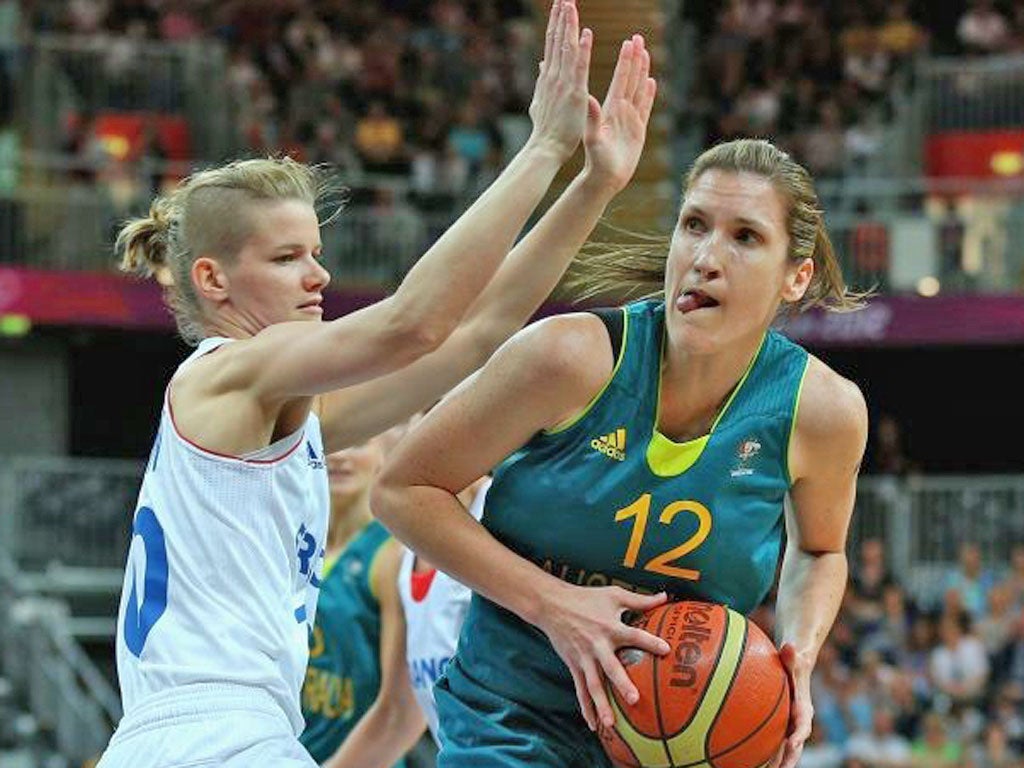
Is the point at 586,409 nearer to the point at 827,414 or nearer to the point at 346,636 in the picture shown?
the point at 827,414

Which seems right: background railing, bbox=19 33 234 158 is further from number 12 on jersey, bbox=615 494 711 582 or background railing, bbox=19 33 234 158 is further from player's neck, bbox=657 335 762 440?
number 12 on jersey, bbox=615 494 711 582

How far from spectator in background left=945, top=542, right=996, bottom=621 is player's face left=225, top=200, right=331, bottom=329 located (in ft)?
35.0

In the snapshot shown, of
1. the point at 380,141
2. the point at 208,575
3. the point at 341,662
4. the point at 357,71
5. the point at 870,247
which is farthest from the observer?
the point at 357,71

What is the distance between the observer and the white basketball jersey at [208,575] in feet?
13.0

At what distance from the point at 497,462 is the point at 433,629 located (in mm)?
1856

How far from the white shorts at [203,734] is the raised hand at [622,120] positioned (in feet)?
4.30

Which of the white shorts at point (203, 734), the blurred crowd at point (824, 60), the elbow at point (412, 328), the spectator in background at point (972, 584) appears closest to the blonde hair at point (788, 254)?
the elbow at point (412, 328)

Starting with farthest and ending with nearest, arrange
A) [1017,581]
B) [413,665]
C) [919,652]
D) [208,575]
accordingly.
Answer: [1017,581] < [919,652] < [413,665] < [208,575]

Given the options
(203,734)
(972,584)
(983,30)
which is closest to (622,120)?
(203,734)

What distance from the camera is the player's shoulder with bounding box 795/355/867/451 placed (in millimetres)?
4336

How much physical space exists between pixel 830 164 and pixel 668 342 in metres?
15.2

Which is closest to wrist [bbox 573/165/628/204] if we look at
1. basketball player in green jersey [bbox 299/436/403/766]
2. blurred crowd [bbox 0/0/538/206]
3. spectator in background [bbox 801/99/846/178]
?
basketball player in green jersey [bbox 299/436/403/766]

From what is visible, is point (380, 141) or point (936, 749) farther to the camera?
point (380, 141)

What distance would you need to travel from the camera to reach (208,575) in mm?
4000
